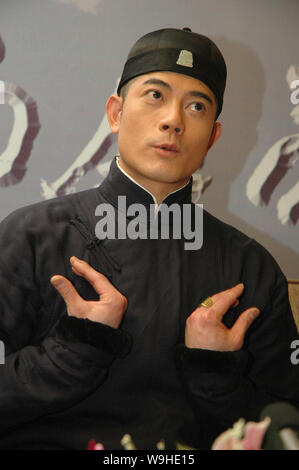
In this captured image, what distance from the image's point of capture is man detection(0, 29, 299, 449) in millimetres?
1176

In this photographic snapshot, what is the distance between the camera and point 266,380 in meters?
1.36

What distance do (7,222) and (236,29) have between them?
3.58ft

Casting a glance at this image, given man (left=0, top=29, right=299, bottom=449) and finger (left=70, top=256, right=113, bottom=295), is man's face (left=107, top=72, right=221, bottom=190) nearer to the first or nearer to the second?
man (left=0, top=29, right=299, bottom=449)

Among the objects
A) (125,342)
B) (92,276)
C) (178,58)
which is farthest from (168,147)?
(125,342)

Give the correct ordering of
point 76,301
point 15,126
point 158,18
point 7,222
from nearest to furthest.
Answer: point 76,301
point 7,222
point 15,126
point 158,18

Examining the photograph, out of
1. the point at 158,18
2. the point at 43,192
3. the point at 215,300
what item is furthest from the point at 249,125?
the point at 215,300

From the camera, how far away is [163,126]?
130 cm

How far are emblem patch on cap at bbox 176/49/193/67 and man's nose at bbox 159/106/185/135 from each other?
106 millimetres

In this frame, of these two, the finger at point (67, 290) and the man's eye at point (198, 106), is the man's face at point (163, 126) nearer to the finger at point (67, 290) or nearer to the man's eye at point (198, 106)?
the man's eye at point (198, 106)

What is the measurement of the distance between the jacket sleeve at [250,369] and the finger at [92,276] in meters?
0.22

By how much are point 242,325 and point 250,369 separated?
0.54ft

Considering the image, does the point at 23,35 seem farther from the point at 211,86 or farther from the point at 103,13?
the point at 211,86

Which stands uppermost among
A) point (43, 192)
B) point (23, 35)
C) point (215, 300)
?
point (23, 35)

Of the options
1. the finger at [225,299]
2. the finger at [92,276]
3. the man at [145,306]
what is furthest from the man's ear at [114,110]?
the finger at [225,299]
